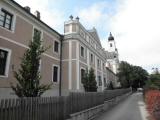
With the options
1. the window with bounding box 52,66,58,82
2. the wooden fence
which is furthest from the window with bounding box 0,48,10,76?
the window with bounding box 52,66,58,82

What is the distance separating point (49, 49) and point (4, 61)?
753 centimetres

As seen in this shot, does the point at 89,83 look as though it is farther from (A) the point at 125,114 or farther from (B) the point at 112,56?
(B) the point at 112,56

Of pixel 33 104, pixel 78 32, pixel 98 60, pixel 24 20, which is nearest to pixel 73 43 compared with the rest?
pixel 78 32

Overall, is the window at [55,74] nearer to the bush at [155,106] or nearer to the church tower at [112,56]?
the bush at [155,106]

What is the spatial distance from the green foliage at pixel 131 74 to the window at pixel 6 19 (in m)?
56.5

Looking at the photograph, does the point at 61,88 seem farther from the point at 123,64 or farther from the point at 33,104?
the point at 123,64

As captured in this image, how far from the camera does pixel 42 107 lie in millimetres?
7793

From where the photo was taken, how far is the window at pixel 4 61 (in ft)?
46.4

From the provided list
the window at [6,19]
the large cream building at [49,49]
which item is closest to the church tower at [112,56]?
the large cream building at [49,49]

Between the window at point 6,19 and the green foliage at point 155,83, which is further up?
the window at point 6,19

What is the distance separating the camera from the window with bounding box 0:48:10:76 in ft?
46.4

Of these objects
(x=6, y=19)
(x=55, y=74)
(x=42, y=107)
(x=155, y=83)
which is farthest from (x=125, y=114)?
(x=155, y=83)

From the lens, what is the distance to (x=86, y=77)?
22328 millimetres

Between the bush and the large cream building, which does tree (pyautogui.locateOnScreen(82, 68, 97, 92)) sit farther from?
the bush
